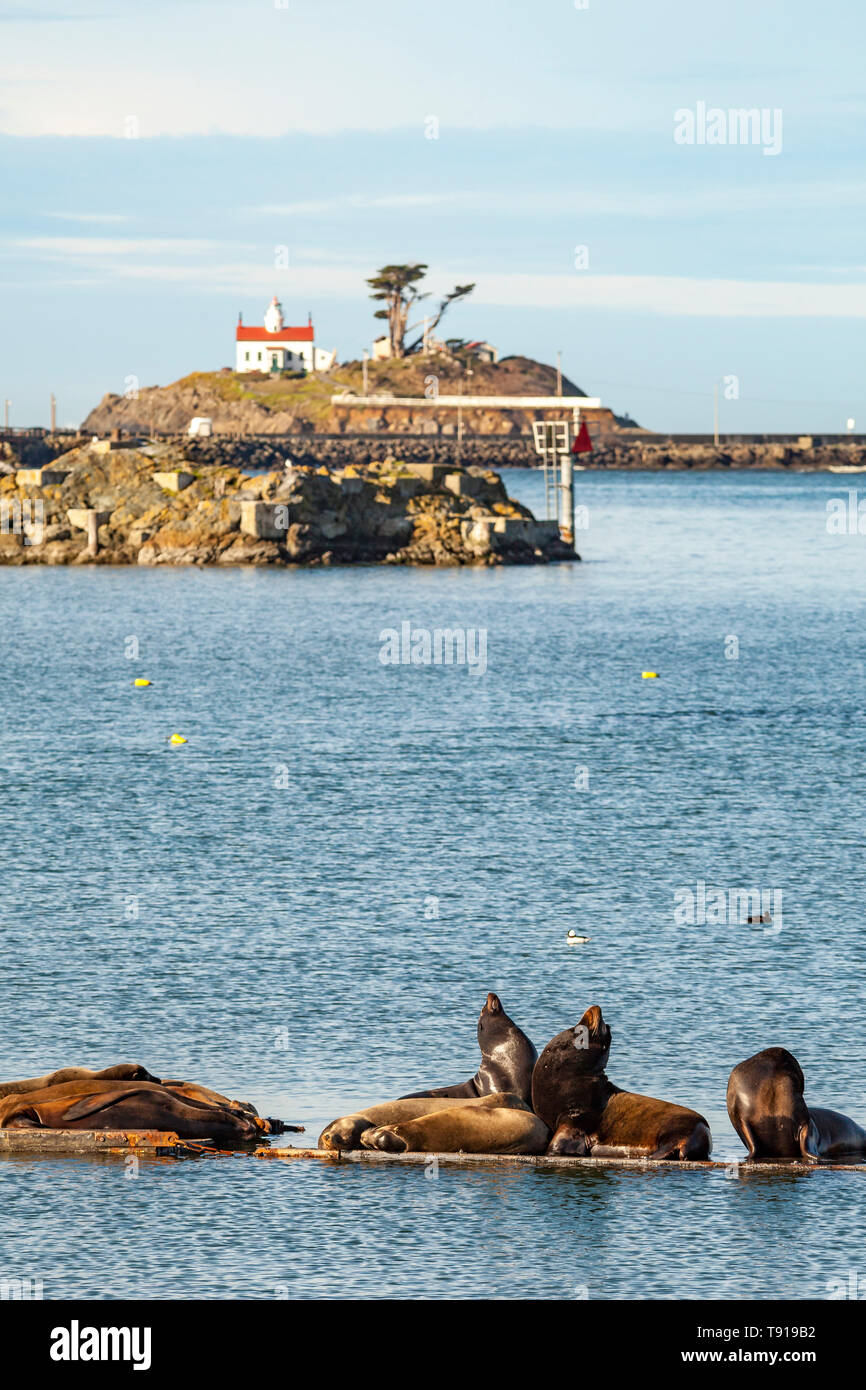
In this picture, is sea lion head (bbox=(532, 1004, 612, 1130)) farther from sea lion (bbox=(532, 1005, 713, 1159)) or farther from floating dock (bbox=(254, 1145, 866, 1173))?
floating dock (bbox=(254, 1145, 866, 1173))

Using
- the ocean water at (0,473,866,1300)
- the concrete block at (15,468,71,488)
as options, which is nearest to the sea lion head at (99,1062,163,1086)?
the ocean water at (0,473,866,1300)

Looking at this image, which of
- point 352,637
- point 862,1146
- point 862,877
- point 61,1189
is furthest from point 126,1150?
point 352,637

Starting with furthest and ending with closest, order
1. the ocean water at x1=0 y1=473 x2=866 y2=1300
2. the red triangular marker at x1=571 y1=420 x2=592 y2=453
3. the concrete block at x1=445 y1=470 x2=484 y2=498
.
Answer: the concrete block at x1=445 y1=470 x2=484 y2=498 < the red triangular marker at x1=571 y1=420 x2=592 y2=453 < the ocean water at x1=0 y1=473 x2=866 y2=1300

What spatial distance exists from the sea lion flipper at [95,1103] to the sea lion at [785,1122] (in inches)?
211

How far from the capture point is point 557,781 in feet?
136

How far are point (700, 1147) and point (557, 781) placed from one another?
79.8 ft

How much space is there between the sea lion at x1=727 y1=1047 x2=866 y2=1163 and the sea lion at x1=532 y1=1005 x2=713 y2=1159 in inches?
16.2

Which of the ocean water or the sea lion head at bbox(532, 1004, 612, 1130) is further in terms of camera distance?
the sea lion head at bbox(532, 1004, 612, 1130)

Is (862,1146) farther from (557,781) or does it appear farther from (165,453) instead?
(165,453)

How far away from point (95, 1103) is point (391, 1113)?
264 cm
